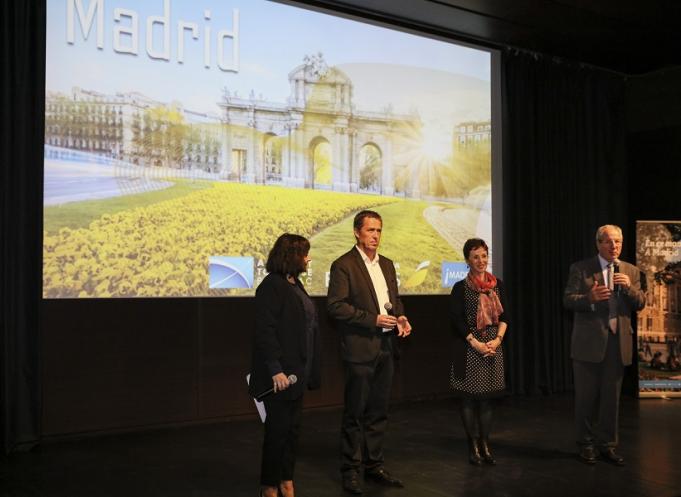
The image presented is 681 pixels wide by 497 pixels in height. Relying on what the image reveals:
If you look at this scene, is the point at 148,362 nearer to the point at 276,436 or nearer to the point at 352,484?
the point at 352,484

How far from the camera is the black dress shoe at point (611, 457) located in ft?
14.5

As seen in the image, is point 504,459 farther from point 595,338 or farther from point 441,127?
point 441,127

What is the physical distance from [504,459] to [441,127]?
338 centimetres

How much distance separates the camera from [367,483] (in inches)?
158

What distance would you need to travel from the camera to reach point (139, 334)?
539 centimetres

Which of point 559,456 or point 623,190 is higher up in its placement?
point 623,190

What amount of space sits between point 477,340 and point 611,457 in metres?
1.14

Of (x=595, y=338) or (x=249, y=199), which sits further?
(x=249, y=199)

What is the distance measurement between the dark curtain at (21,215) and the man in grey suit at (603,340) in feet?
11.5

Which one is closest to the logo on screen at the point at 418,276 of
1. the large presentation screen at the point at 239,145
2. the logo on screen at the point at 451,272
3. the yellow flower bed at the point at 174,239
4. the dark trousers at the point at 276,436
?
the large presentation screen at the point at 239,145

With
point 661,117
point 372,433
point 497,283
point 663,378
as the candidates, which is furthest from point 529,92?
point 372,433

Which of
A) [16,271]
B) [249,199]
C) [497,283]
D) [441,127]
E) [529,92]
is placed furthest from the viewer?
[529,92]

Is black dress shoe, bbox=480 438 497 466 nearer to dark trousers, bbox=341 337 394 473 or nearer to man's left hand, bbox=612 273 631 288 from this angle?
dark trousers, bbox=341 337 394 473

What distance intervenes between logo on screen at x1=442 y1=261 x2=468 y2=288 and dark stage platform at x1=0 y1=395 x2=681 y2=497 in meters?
1.39
